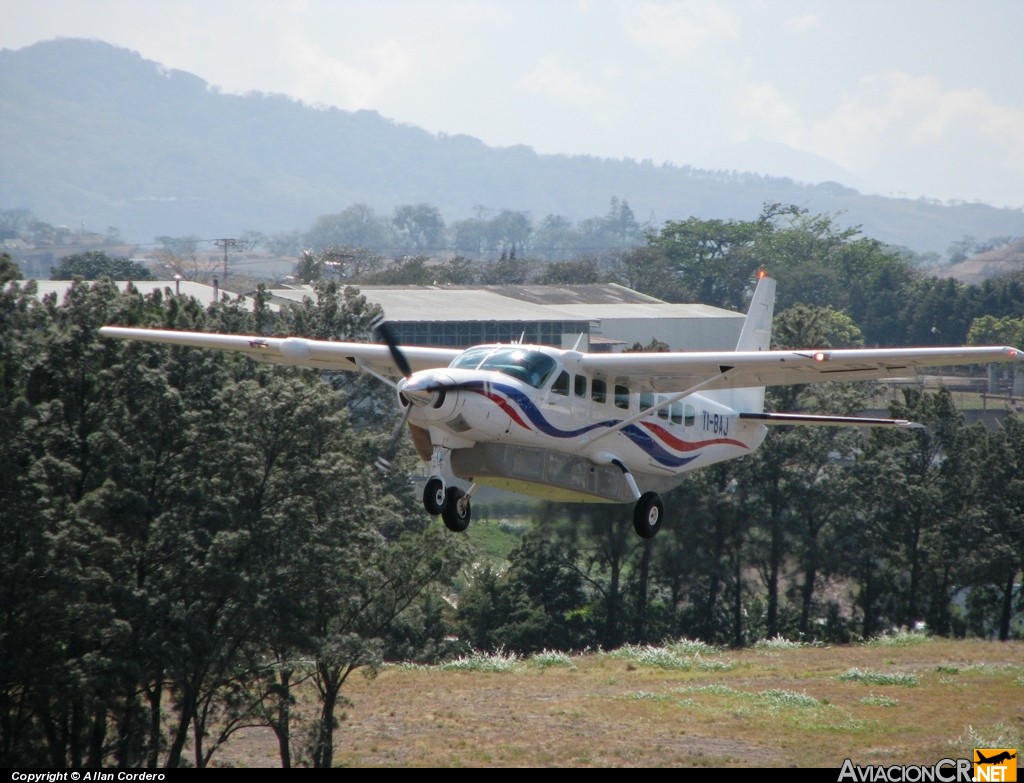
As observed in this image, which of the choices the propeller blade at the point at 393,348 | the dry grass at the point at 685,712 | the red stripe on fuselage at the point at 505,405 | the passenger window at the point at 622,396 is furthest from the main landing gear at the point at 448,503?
the dry grass at the point at 685,712

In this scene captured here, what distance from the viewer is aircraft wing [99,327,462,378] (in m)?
26.9

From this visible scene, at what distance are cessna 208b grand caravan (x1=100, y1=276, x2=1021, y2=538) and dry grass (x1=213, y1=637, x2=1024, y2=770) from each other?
1061 centimetres

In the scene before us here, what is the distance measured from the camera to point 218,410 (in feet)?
133

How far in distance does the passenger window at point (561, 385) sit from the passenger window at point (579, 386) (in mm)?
225

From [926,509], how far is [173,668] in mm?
43330

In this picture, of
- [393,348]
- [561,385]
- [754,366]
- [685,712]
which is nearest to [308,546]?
[685,712]

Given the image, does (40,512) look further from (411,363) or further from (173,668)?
(411,363)

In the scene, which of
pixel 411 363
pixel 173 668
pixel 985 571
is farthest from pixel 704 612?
pixel 411 363

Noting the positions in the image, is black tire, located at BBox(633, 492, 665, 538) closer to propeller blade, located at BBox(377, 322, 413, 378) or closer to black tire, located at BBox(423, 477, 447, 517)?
black tire, located at BBox(423, 477, 447, 517)

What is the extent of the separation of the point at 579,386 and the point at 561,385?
24.1 inches

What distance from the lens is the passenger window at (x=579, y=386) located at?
25.0 m

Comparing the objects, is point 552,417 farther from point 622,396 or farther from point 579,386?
point 622,396

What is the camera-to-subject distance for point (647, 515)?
27.2 m

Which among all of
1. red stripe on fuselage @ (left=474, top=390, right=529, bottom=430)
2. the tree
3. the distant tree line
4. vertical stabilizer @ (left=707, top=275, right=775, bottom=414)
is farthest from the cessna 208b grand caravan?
the tree
